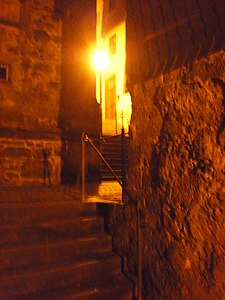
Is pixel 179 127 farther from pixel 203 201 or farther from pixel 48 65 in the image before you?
pixel 48 65

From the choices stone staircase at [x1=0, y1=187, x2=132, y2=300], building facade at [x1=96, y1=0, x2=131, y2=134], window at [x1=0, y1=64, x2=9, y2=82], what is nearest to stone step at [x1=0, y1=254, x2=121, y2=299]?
stone staircase at [x1=0, y1=187, x2=132, y2=300]

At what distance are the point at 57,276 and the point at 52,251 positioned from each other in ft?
1.17

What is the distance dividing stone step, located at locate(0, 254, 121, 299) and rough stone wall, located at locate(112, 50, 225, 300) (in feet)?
1.47

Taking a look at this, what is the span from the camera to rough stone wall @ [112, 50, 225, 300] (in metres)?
2.67

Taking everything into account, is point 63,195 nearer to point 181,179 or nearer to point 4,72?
point 181,179

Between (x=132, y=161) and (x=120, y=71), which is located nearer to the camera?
(x=132, y=161)

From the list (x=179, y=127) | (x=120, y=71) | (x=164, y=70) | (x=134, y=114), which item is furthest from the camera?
(x=120, y=71)

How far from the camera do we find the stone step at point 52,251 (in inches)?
150

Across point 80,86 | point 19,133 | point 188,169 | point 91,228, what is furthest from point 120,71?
point 188,169

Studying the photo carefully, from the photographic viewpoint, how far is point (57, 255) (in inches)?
159

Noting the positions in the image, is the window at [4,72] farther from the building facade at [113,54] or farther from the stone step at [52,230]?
the building facade at [113,54]

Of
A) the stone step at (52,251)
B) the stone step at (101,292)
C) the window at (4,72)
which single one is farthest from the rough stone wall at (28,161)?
the stone step at (101,292)

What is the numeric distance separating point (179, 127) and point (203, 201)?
2.24ft

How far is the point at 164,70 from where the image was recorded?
3.28 meters
